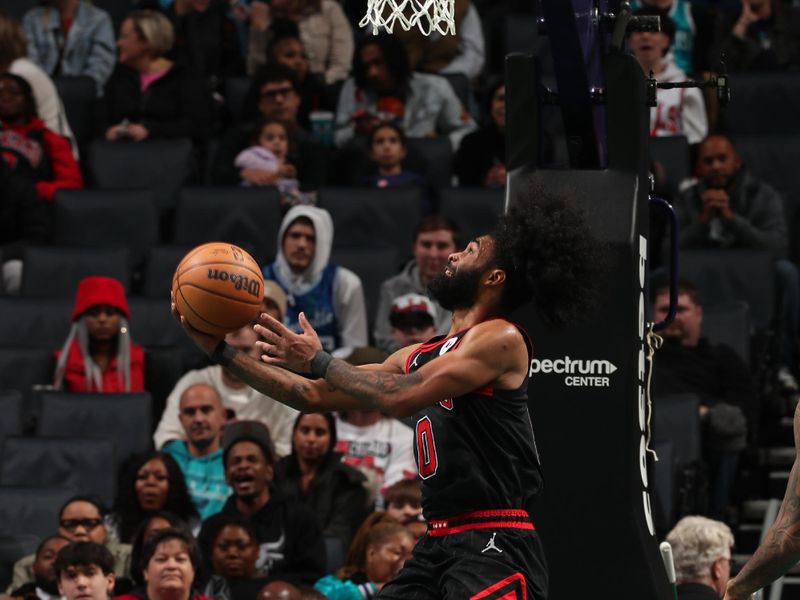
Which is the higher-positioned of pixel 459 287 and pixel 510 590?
pixel 459 287

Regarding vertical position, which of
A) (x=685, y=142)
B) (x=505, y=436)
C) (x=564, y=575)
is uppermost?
(x=685, y=142)

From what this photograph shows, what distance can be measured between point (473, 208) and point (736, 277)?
1681 mm

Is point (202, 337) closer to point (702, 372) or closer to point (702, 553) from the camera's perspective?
point (702, 553)

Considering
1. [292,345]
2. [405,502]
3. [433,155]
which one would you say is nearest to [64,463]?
[405,502]

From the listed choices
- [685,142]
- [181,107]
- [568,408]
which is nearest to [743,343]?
[685,142]

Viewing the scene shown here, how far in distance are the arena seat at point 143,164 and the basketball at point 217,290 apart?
5.95 meters

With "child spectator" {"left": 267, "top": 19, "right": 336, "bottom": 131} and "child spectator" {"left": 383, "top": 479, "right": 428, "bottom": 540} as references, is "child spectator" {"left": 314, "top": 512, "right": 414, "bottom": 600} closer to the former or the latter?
"child spectator" {"left": 383, "top": 479, "right": 428, "bottom": 540}

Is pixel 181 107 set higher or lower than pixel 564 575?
higher

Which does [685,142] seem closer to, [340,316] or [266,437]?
[340,316]

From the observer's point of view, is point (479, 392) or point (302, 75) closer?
point (479, 392)

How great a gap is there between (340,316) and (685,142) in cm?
267

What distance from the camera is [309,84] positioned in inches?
477

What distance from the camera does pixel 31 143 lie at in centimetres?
1130

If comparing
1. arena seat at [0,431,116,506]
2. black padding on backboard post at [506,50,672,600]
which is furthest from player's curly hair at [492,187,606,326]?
arena seat at [0,431,116,506]
